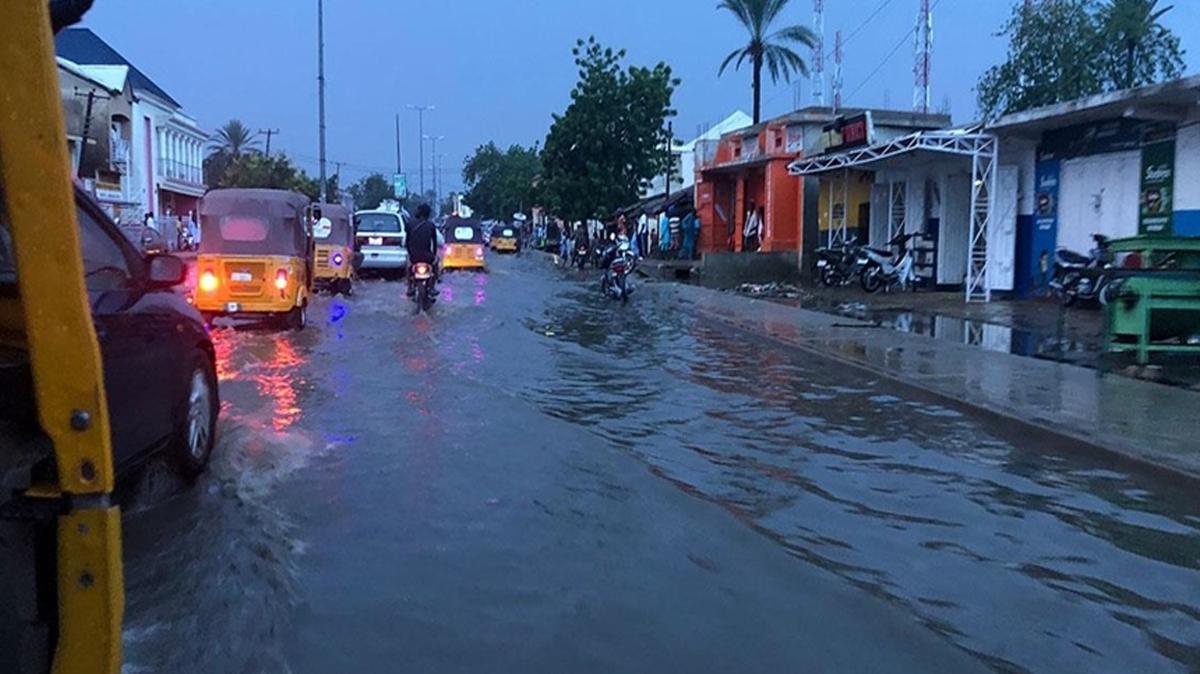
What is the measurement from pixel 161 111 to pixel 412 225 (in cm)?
4178

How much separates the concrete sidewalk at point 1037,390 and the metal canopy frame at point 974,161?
551 cm

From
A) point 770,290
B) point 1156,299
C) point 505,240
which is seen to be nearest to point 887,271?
point 770,290

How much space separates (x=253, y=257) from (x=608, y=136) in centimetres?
3325

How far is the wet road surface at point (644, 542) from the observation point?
183 inches

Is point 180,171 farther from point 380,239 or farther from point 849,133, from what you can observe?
point 849,133

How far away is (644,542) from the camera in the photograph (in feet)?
19.9

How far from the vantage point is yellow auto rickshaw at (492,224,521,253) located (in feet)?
220

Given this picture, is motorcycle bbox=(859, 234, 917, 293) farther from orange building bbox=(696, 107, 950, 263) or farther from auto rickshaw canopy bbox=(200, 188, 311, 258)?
auto rickshaw canopy bbox=(200, 188, 311, 258)

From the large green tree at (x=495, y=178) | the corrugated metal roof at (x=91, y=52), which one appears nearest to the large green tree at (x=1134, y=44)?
the corrugated metal roof at (x=91, y=52)

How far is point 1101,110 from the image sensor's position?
1786cm

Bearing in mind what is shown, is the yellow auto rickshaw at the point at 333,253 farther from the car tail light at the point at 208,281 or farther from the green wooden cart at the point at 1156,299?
the green wooden cart at the point at 1156,299

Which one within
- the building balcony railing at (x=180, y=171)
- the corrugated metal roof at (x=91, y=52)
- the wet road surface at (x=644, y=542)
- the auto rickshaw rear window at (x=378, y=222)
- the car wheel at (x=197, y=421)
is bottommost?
the wet road surface at (x=644, y=542)

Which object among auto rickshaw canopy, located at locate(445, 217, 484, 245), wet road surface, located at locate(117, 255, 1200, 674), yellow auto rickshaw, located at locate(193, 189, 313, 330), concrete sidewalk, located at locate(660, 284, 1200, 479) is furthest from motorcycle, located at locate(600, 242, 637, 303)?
auto rickshaw canopy, located at locate(445, 217, 484, 245)

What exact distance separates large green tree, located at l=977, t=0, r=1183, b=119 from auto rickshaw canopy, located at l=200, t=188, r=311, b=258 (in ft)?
78.5
